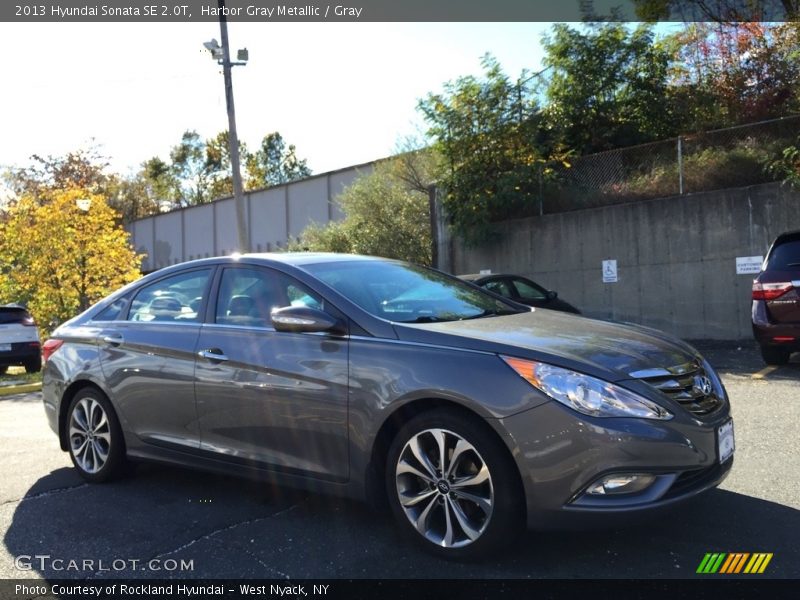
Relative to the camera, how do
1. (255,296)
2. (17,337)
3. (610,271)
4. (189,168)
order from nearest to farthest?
(255,296) → (17,337) → (610,271) → (189,168)

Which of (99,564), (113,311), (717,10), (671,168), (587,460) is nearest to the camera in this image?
(587,460)

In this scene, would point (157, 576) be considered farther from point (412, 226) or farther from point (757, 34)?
point (757, 34)

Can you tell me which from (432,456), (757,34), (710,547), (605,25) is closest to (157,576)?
(432,456)

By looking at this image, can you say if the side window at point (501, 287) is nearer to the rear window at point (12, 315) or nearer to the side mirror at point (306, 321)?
the side mirror at point (306, 321)

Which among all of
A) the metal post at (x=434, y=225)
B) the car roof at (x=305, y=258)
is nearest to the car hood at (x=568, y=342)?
the car roof at (x=305, y=258)

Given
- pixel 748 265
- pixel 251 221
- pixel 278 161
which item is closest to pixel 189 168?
pixel 278 161

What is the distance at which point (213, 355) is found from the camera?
4191mm

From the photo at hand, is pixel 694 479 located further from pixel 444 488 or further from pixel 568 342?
pixel 444 488

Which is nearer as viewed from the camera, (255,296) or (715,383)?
(715,383)

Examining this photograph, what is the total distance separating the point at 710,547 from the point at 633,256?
11024 mm

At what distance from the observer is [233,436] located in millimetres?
4059

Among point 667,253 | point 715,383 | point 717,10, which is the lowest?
point 715,383

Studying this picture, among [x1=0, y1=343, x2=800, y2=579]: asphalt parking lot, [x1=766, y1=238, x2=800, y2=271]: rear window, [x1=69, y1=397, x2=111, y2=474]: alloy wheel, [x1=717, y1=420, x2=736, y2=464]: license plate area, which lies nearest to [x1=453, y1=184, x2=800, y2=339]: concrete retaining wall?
[x1=766, y1=238, x2=800, y2=271]: rear window

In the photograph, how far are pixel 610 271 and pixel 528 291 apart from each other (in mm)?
2831
